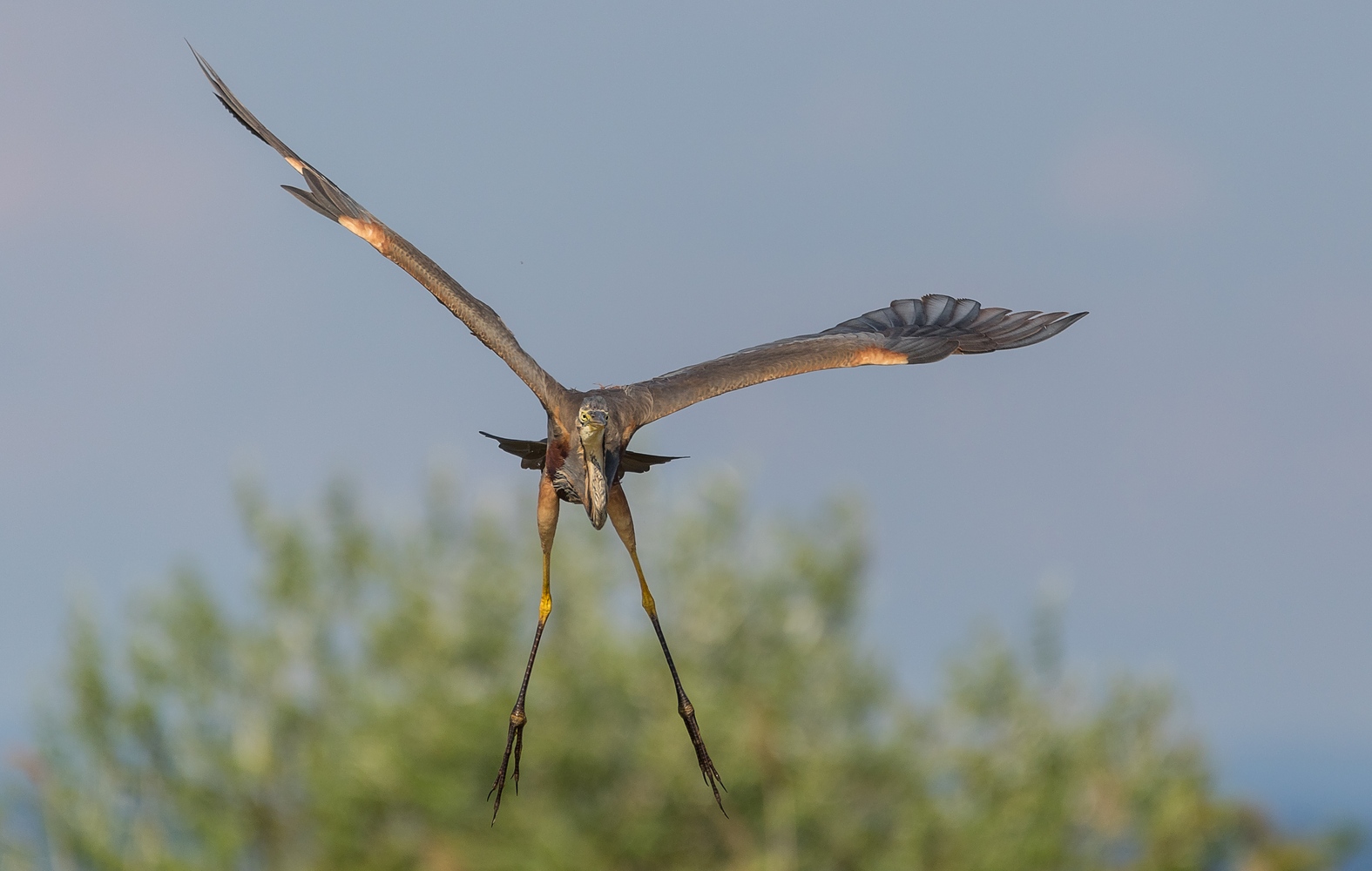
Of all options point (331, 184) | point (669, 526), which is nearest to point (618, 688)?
point (669, 526)

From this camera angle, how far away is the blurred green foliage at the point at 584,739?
31047 mm

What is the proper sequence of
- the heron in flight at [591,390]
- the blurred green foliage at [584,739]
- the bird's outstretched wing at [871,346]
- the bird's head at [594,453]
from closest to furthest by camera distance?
the bird's head at [594,453], the heron in flight at [591,390], the bird's outstretched wing at [871,346], the blurred green foliage at [584,739]

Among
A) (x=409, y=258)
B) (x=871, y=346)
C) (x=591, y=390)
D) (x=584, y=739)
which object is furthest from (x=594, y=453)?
(x=584, y=739)

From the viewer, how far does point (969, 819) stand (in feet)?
101

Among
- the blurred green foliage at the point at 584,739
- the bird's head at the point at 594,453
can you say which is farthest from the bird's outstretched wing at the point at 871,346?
the blurred green foliage at the point at 584,739

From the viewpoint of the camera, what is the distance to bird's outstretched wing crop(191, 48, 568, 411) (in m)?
8.89

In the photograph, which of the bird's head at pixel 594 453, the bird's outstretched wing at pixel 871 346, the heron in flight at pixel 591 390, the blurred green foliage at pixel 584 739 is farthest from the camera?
the blurred green foliage at pixel 584 739

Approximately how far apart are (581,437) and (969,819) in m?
24.2

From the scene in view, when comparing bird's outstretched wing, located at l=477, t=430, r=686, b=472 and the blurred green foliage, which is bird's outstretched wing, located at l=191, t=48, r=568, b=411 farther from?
the blurred green foliage

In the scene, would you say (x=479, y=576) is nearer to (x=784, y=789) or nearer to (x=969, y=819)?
(x=784, y=789)

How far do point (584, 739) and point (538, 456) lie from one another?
23.1 meters

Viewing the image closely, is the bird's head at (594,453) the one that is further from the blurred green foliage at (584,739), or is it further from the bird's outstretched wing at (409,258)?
the blurred green foliage at (584,739)

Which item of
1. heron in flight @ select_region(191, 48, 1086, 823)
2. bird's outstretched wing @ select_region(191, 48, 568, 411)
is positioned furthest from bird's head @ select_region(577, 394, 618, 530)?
bird's outstretched wing @ select_region(191, 48, 568, 411)

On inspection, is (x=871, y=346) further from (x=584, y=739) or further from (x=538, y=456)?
(x=584, y=739)
